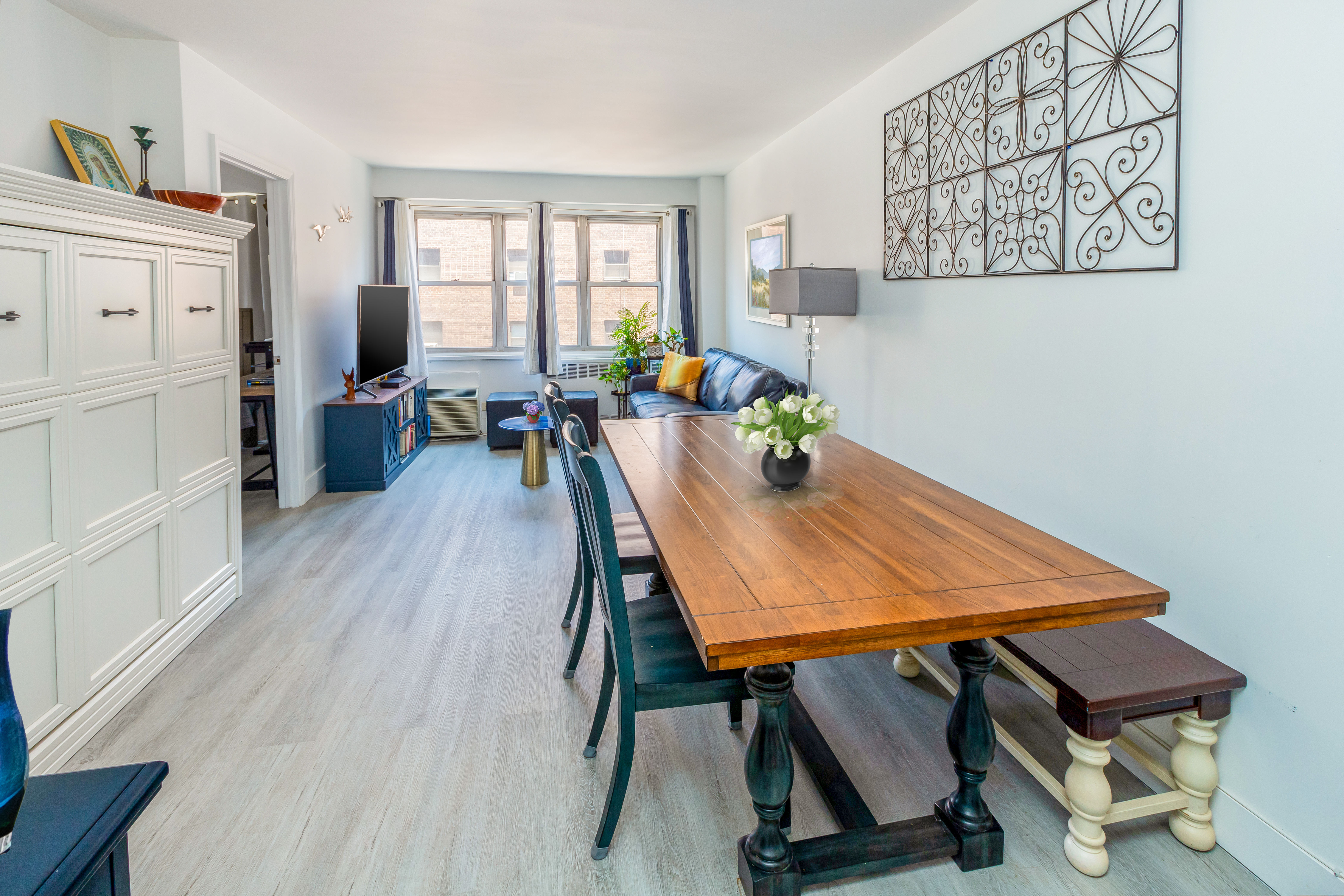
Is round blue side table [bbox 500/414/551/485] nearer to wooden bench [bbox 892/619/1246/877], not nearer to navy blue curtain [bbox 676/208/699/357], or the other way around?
navy blue curtain [bbox 676/208/699/357]

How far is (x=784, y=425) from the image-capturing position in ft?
7.05

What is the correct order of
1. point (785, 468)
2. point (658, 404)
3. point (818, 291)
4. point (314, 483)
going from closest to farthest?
point (785, 468) → point (818, 291) → point (314, 483) → point (658, 404)

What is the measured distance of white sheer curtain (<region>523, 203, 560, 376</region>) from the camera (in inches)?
281

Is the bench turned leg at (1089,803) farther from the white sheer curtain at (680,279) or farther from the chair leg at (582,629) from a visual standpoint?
the white sheer curtain at (680,279)

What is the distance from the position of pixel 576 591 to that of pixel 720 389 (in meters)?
3.17

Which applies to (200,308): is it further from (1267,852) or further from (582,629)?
(1267,852)

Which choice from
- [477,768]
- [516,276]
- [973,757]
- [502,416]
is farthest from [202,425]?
[516,276]

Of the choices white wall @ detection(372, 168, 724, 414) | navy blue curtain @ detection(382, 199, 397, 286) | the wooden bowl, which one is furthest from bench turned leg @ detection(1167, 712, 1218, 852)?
navy blue curtain @ detection(382, 199, 397, 286)

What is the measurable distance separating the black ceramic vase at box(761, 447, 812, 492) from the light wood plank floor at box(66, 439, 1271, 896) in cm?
Result: 78

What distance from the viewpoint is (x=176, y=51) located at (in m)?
3.38

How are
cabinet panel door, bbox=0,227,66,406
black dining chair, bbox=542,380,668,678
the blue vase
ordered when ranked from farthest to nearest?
black dining chair, bbox=542,380,668,678, cabinet panel door, bbox=0,227,66,406, the blue vase

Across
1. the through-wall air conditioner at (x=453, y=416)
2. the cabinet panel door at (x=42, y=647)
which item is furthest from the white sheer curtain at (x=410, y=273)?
the cabinet panel door at (x=42, y=647)

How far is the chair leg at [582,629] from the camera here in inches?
100

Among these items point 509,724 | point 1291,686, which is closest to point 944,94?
point 1291,686
